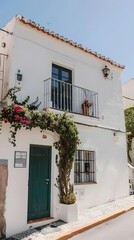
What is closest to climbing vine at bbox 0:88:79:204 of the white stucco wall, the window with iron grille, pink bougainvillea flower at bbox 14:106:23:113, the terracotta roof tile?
pink bougainvillea flower at bbox 14:106:23:113

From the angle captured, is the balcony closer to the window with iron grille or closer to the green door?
the window with iron grille

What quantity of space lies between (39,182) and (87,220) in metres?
2.11

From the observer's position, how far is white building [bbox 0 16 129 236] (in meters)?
7.19

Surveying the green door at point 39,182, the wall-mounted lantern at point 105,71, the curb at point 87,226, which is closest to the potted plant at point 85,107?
the wall-mounted lantern at point 105,71

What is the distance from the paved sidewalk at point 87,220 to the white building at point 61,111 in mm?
502

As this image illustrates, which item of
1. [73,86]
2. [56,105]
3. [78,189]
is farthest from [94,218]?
[73,86]

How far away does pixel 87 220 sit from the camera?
7695mm

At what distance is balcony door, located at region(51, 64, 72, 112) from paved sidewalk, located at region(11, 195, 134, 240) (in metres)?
4.17

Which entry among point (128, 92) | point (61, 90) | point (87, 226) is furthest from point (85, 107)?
point (128, 92)

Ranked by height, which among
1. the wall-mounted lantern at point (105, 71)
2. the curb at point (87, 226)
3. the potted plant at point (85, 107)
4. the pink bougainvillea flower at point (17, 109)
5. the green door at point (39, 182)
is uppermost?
the wall-mounted lantern at point (105, 71)

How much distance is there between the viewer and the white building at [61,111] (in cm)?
719

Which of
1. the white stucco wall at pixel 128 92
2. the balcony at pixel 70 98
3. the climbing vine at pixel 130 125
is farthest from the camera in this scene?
the white stucco wall at pixel 128 92

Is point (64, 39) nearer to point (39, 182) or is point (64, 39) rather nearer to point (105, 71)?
point (105, 71)

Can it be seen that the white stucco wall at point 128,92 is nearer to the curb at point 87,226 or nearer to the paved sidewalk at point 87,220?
the paved sidewalk at point 87,220
